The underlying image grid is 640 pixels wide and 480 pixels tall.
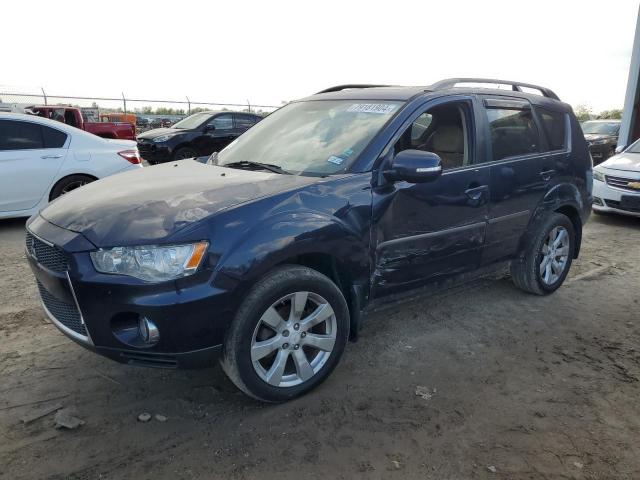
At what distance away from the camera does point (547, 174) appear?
4.38 m

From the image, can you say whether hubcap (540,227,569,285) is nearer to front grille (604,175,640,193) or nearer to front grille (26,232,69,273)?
front grille (26,232,69,273)

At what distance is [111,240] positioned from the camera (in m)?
2.52

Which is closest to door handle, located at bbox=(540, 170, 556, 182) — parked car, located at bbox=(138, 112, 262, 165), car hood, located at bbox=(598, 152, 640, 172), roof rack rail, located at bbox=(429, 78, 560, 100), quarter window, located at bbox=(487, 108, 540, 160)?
quarter window, located at bbox=(487, 108, 540, 160)

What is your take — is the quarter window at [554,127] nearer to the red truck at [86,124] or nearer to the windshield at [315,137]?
the windshield at [315,137]

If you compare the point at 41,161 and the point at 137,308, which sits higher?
the point at 41,161

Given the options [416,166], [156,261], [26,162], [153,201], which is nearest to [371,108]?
[416,166]

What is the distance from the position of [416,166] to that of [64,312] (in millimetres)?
2097

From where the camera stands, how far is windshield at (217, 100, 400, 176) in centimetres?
329

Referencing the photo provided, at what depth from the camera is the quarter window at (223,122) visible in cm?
1303

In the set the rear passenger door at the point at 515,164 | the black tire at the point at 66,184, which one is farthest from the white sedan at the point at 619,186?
the black tire at the point at 66,184

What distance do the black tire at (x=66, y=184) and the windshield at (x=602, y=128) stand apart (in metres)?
14.5

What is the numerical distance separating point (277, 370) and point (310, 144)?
1517mm

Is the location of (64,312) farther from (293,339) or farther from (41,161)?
Answer: (41,161)

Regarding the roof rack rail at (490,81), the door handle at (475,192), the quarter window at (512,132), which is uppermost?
the roof rack rail at (490,81)
